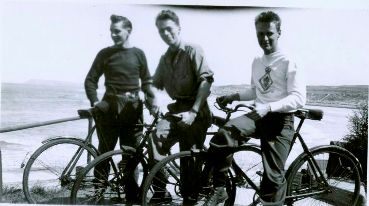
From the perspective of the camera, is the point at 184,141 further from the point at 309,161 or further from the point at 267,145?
the point at 309,161

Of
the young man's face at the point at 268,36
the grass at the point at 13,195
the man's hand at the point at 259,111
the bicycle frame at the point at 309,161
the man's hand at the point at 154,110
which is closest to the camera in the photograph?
the man's hand at the point at 259,111

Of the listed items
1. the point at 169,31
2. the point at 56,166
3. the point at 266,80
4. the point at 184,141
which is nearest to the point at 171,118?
the point at 184,141

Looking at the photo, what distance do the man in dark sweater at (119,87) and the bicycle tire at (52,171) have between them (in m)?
0.31

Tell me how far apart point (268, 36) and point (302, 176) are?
4.57 ft

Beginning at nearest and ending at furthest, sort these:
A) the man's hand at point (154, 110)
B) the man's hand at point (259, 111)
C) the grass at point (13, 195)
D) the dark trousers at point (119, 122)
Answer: the man's hand at point (259, 111) < the man's hand at point (154, 110) < the dark trousers at point (119, 122) < the grass at point (13, 195)

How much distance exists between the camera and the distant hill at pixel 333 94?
16.0 ft

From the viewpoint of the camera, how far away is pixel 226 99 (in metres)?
4.72

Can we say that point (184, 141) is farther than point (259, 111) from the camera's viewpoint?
Yes

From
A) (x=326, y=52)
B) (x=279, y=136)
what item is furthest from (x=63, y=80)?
(x=326, y=52)

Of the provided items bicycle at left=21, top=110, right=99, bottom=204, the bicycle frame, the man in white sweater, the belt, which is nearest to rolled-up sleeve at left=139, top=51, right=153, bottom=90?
the belt

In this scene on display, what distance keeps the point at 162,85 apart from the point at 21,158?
166cm

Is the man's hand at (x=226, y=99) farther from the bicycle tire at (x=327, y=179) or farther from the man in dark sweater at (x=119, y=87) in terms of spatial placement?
the bicycle tire at (x=327, y=179)

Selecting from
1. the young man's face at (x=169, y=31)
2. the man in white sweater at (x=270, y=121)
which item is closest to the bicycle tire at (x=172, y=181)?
the man in white sweater at (x=270, y=121)

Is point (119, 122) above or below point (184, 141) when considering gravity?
above
